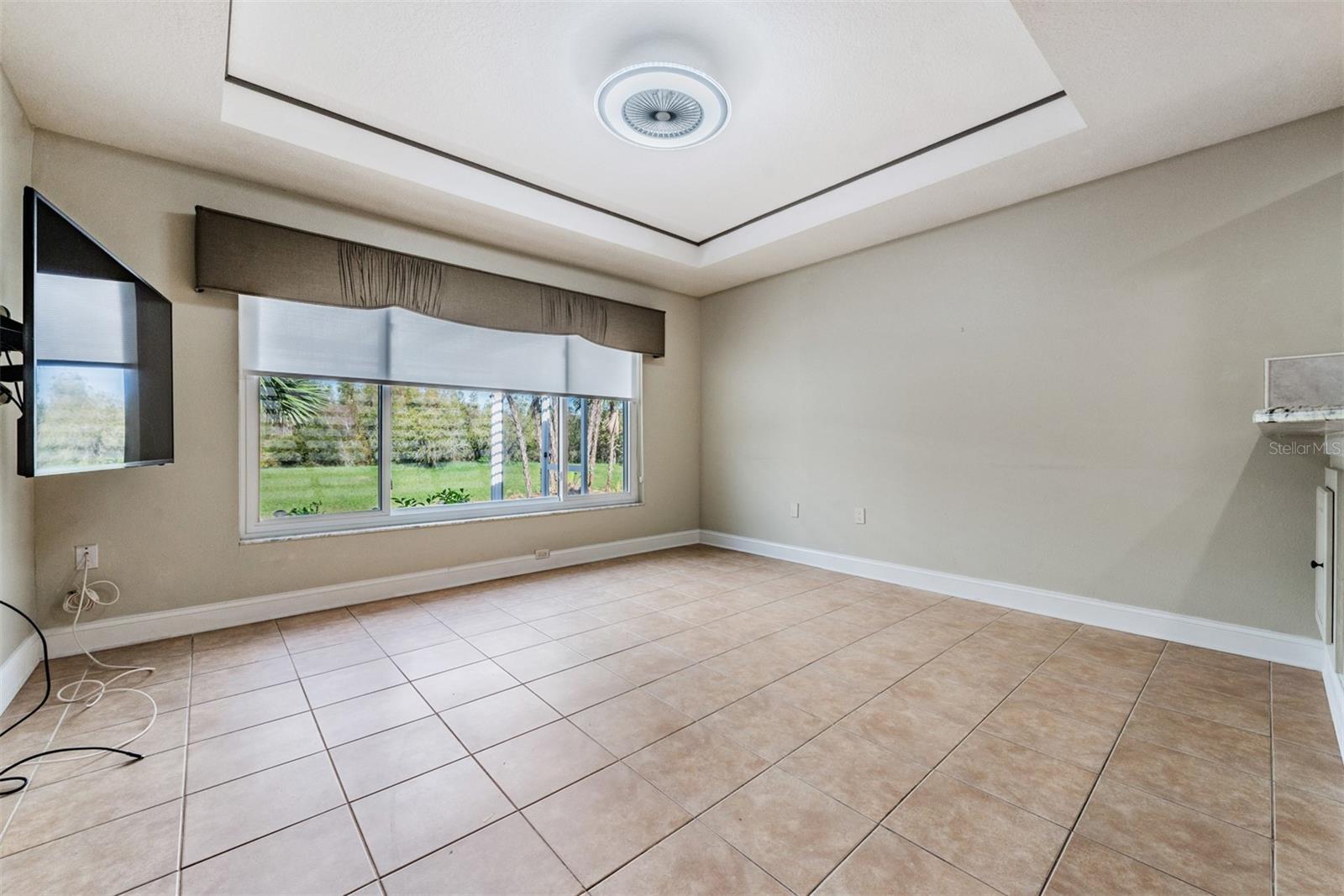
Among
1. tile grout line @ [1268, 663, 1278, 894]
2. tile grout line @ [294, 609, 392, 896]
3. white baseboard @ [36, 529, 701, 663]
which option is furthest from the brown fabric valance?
tile grout line @ [1268, 663, 1278, 894]

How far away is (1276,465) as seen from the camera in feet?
8.19

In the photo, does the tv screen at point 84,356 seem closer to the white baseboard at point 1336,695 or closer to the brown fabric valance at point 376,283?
the brown fabric valance at point 376,283

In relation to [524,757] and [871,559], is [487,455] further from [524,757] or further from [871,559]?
[871,559]

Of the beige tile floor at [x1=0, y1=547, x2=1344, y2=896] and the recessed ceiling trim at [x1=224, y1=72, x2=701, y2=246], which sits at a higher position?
the recessed ceiling trim at [x1=224, y1=72, x2=701, y2=246]

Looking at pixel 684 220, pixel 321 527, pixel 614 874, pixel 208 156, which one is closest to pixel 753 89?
pixel 684 220

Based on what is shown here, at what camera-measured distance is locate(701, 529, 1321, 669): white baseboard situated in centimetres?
249

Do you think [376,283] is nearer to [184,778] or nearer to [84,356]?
[84,356]

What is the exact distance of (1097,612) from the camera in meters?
2.98

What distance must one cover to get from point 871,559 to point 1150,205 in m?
2.59

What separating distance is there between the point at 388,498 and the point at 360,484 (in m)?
0.19

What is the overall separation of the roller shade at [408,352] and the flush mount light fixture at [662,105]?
6.37 ft

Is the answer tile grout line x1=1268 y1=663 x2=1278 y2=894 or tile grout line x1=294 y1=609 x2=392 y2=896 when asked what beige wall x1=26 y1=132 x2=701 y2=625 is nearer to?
tile grout line x1=294 y1=609 x2=392 y2=896

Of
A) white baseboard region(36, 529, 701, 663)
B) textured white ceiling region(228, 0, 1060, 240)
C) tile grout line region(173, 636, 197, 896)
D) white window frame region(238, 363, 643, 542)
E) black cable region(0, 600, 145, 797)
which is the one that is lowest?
tile grout line region(173, 636, 197, 896)

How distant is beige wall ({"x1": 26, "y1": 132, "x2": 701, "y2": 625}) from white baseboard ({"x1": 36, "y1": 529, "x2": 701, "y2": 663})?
0.05 meters
